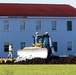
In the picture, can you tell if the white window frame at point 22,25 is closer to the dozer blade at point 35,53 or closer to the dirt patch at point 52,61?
the dozer blade at point 35,53

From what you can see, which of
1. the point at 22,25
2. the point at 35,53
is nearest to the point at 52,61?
the point at 35,53

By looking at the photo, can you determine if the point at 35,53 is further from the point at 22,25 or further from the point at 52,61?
the point at 22,25

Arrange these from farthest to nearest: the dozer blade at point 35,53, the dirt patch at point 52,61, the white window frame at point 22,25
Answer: the white window frame at point 22,25
the dozer blade at point 35,53
the dirt patch at point 52,61

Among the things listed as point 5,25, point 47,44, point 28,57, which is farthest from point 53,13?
point 28,57

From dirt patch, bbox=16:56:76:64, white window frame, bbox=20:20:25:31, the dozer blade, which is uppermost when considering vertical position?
white window frame, bbox=20:20:25:31

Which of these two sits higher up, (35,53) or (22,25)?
(22,25)

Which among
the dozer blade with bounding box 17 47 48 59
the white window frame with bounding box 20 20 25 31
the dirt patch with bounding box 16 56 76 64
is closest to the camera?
the dirt patch with bounding box 16 56 76 64

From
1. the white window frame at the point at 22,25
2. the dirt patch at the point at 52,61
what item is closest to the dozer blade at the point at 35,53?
the dirt patch at the point at 52,61

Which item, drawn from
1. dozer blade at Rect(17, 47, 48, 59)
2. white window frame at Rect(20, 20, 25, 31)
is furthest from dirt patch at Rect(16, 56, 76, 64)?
white window frame at Rect(20, 20, 25, 31)

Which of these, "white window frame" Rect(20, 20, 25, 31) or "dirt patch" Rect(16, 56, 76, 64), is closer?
"dirt patch" Rect(16, 56, 76, 64)

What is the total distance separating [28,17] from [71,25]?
5.26 metres

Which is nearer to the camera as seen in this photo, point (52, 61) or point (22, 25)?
point (52, 61)

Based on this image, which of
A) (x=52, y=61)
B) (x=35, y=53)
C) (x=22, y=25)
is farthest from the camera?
(x=22, y=25)

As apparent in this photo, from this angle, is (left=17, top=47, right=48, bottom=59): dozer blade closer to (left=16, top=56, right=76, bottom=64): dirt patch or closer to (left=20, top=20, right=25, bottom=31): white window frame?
(left=16, top=56, right=76, bottom=64): dirt patch
